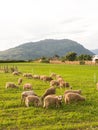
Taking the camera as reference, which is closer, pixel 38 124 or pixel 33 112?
pixel 38 124

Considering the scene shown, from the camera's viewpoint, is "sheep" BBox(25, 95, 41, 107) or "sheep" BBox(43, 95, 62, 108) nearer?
"sheep" BBox(43, 95, 62, 108)

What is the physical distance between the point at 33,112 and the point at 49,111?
0.99m

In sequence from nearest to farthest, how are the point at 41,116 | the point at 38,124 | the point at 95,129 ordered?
1. the point at 95,129
2. the point at 38,124
3. the point at 41,116

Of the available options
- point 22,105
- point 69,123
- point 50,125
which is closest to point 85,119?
point 69,123

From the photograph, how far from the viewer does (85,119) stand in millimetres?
17609

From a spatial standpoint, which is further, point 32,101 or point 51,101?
point 32,101

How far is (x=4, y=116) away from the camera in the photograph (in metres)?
18.3

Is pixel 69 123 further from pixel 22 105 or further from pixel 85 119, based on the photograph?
pixel 22 105

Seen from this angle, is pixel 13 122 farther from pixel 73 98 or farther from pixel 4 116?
pixel 73 98

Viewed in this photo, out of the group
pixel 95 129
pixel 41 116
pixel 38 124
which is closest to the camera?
pixel 95 129

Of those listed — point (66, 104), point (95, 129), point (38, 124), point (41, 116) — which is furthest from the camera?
point (66, 104)

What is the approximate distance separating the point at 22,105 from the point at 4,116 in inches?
121

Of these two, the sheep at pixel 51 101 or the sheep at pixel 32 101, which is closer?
the sheep at pixel 51 101

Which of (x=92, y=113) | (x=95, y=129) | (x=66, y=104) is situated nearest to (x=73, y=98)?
(x=66, y=104)
